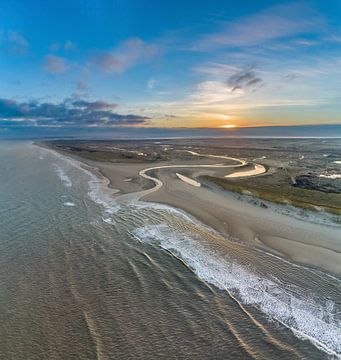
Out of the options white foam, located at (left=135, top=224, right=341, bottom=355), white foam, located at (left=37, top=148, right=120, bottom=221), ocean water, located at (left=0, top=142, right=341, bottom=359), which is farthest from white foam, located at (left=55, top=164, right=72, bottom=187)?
white foam, located at (left=135, top=224, right=341, bottom=355)

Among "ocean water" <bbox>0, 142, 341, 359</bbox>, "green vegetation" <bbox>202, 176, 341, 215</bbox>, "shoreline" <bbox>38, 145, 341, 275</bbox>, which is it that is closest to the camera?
"ocean water" <bbox>0, 142, 341, 359</bbox>

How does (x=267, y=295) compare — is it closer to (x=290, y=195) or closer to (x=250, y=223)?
(x=250, y=223)

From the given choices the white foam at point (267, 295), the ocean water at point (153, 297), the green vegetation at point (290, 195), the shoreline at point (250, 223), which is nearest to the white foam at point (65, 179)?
the shoreline at point (250, 223)

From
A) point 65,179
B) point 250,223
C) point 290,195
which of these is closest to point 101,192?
point 65,179

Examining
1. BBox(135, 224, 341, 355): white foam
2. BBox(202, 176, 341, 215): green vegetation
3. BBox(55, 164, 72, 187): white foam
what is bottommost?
BBox(135, 224, 341, 355): white foam

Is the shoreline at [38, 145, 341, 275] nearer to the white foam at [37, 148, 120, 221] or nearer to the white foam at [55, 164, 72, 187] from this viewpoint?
the white foam at [37, 148, 120, 221]

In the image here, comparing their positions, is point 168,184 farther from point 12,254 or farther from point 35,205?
point 12,254

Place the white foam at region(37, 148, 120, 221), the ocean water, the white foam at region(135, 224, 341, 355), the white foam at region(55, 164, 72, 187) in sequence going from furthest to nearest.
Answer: the white foam at region(55, 164, 72, 187) < the white foam at region(37, 148, 120, 221) < the white foam at region(135, 224, 341, 355) < the ocean water
